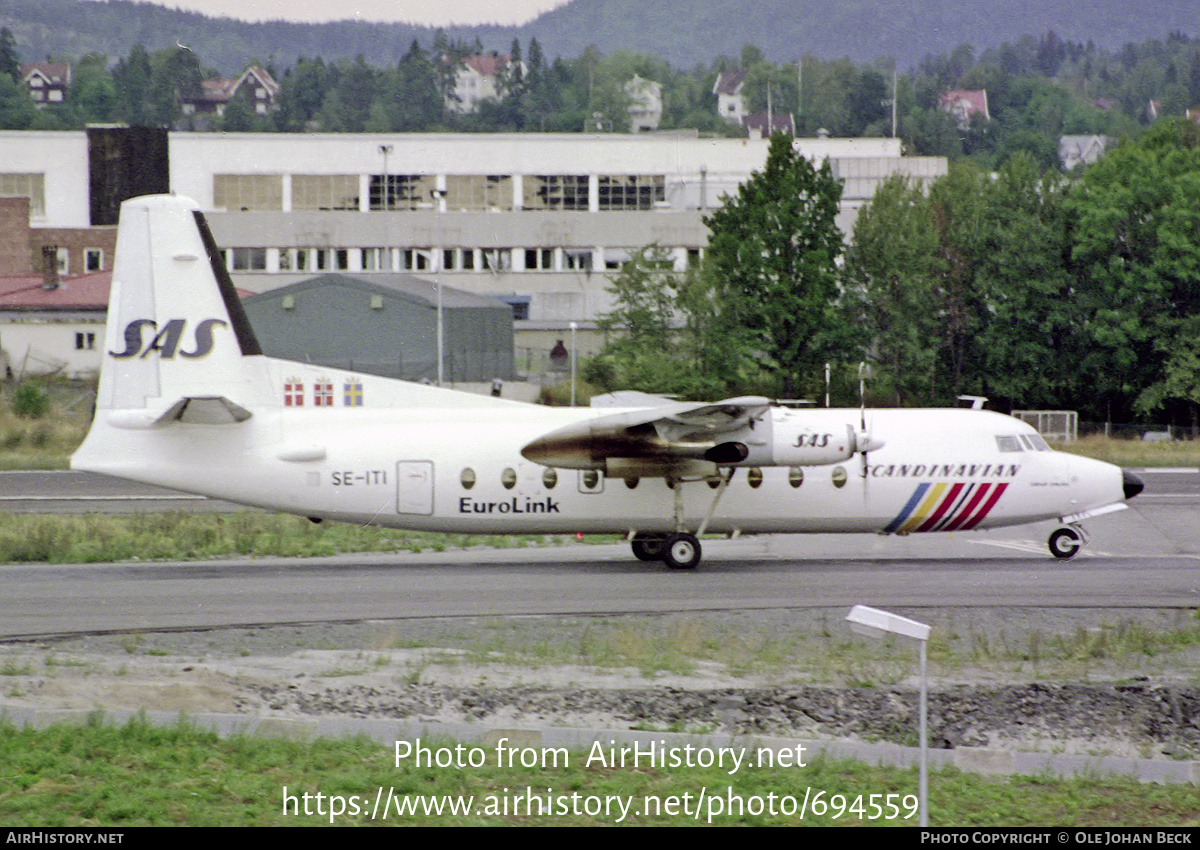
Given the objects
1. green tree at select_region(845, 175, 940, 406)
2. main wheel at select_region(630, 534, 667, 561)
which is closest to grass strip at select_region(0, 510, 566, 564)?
main wheel at select_region(630, 534, 667, 561)

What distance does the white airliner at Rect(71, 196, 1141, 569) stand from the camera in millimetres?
21938

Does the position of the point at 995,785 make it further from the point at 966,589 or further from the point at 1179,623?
the point at 966,589

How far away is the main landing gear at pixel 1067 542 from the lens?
955 inches

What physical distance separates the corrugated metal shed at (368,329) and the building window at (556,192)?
71.1 ft

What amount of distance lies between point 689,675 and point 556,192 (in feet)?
220

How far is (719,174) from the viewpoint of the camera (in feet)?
260

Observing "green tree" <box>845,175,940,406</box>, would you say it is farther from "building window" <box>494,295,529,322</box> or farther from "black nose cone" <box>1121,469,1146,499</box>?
"black nose cone" <box>1121,469,1146,499</box>

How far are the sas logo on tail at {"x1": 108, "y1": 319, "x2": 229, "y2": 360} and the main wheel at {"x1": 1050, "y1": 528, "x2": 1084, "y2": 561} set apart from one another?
15559mm

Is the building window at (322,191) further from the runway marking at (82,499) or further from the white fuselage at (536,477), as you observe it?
the white fuselage at (536,477)

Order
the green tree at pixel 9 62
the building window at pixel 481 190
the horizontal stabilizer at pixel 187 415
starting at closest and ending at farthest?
the horizontal stabilizer at pixel 187 415, the building window at pixel 481 190, the green tree at pixel 9 62

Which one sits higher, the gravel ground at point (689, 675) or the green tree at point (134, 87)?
the green tree at point (134, 87)

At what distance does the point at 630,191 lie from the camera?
80.3 m

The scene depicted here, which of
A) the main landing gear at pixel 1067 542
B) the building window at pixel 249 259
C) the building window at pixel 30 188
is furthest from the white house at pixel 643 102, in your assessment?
the main landing gear at pixel 1067 542

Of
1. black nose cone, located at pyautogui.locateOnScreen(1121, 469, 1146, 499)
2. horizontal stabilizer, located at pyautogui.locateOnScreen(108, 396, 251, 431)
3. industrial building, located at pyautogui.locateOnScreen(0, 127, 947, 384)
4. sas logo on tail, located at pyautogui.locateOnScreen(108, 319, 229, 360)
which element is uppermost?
industrial building, located at pyautogui.locateOnScreen(0, 127, 947, 384)
